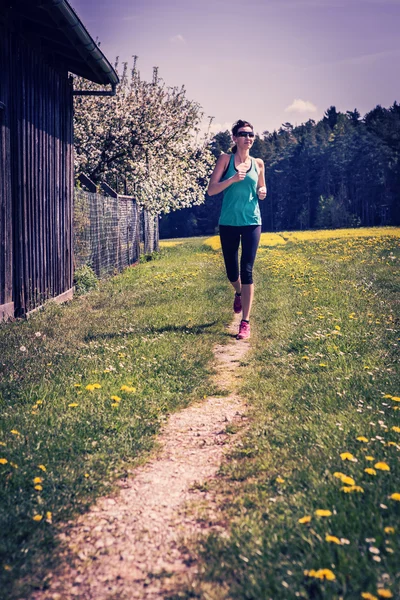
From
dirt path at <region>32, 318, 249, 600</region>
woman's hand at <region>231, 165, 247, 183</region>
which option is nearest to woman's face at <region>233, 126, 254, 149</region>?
woman's hand at <region>231, 165, 247, 183</region>

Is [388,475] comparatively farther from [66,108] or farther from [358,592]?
[66,108]

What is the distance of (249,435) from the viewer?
395 centimetres

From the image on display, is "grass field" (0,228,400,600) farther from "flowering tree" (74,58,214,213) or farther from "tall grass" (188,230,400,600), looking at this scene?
"flowering tree" (74,58,214,213)

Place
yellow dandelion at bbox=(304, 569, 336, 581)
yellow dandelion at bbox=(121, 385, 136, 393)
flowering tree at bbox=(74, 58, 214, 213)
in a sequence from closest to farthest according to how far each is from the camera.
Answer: yellow dandelion at bbox=(304, 569, 336, 581), yellow dandelion at bbox=(121, 385, 136, 393), flowering tree at bbox=(74, 58, 214, 213)

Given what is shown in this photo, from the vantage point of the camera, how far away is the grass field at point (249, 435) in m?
2.41

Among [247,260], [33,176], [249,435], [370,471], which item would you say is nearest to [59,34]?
[33,176]

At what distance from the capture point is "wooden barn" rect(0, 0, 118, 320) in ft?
25.0

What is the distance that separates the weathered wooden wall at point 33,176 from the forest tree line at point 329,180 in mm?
64258

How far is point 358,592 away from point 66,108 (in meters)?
10.1

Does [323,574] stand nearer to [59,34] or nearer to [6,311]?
[6,311]

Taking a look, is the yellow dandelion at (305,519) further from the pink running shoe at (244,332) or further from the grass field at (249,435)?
the pink running shoe at (244,332)

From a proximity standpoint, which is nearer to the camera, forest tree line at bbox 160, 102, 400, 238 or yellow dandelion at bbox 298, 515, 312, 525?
yellow dandelion at bbox 298, 515, 312, 525

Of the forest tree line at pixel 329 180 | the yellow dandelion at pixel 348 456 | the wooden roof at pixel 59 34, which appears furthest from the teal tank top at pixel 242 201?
the forest tree line at pixel 329 180

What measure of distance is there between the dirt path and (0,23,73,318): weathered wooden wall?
15.3 feet
